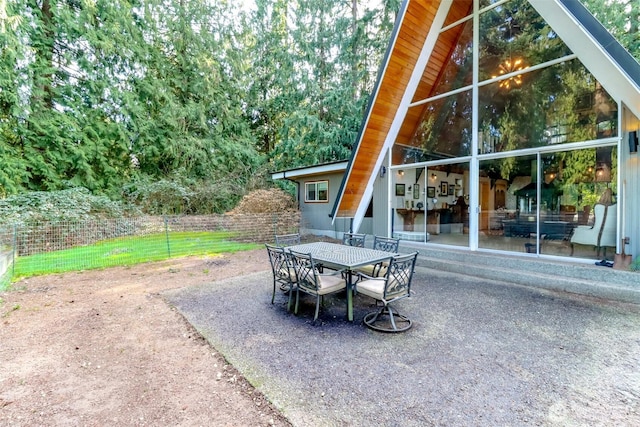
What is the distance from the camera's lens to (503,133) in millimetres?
6473

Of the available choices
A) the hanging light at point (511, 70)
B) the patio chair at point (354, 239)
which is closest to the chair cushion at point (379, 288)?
the patio chair at point (354, 239)

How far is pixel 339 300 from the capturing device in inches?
187

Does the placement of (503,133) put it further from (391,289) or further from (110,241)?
(110,241)

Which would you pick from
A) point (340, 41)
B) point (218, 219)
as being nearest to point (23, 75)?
point (218, 219)

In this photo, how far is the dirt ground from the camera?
2.23 metres

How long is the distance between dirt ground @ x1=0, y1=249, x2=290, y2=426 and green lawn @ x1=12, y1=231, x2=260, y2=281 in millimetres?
1637

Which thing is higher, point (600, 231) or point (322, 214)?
point (322, 214)

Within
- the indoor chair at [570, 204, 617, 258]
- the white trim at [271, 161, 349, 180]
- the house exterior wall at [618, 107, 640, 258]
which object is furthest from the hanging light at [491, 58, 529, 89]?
the white trim at [271, 161, 349, 180]

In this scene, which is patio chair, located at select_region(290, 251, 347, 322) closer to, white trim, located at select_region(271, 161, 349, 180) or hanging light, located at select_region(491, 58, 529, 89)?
hanging light, located at select_region(491, 58, 529, 89)

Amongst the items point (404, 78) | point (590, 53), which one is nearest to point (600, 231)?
point (590, 53)

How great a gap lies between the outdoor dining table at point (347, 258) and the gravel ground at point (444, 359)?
0.49 metres

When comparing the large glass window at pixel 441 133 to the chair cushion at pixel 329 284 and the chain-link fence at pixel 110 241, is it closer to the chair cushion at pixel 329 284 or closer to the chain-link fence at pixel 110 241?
the chair cushion at pixel 329 284

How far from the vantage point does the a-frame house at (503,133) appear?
5137 mm

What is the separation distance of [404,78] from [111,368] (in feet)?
26.1
